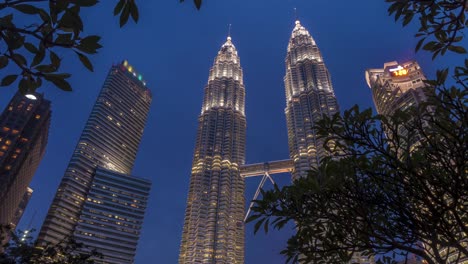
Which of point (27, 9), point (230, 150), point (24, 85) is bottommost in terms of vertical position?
point (24, 85)

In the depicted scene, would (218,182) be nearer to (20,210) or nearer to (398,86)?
(398,86)

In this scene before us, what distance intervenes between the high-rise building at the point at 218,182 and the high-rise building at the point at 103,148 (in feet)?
110

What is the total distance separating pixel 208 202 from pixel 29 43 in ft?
350

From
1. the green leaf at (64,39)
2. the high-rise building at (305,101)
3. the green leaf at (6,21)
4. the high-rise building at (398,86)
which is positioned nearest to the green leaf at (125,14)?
the green leaf at (64,39)

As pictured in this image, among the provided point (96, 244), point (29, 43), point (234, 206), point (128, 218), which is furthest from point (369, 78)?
point (29, 43)

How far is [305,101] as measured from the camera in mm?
116938

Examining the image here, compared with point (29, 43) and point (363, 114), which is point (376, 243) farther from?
point (29, 43)

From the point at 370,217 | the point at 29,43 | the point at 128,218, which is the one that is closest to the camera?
the point at 29,43

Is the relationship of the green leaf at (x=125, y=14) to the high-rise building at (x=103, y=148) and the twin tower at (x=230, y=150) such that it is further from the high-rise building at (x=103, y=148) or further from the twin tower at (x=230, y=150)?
the high-rise building at (x=103, y=148)

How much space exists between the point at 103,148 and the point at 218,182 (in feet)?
197

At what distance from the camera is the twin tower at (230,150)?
330ft

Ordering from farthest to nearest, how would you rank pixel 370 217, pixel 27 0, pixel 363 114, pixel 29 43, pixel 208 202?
pixel 208 202 < pixel 370 217 < pixel 363 114 < pixel 29 43 < pixel 27 0

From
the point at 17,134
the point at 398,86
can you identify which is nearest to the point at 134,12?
the point at 17,134

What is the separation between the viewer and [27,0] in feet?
8.43
